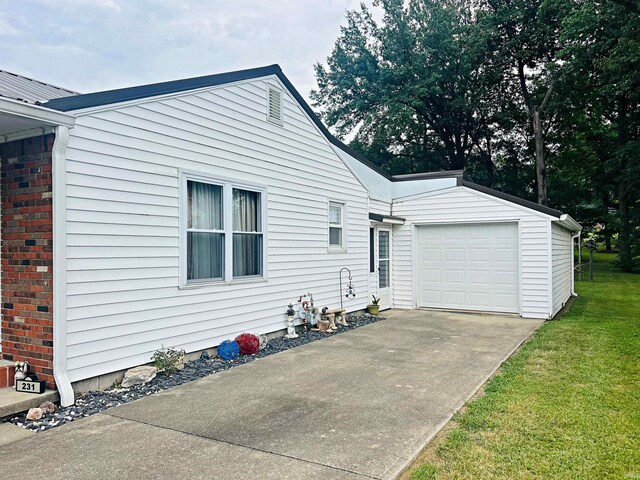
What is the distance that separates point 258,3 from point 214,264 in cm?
789

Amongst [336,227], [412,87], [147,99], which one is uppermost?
[412,87]

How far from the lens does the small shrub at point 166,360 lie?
205 inches

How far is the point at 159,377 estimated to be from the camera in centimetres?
520

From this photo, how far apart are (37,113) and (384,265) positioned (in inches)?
346

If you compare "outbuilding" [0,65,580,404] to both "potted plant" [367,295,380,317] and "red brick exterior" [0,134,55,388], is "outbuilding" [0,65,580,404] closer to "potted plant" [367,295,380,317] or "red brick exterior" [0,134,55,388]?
"red brick exterior" [0,134,55,388]

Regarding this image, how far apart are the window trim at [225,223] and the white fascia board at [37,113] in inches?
63.1

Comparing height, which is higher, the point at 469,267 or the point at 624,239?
the point at 624,239

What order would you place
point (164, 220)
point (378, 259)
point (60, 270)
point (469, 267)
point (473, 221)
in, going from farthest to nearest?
point (378, 259)
point (469, 267)
point (473, 221)
point (164, 220)
point (60, 270)

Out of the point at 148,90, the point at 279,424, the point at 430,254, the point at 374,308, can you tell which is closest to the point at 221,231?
the point at 148,90

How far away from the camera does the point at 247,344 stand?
20.9 feet

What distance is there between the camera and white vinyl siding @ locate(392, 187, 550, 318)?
32.5ft

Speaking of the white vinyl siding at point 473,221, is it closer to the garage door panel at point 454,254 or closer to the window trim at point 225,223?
the garage door panel at point 454,254

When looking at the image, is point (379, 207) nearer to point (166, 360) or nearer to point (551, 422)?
point (166, 360)

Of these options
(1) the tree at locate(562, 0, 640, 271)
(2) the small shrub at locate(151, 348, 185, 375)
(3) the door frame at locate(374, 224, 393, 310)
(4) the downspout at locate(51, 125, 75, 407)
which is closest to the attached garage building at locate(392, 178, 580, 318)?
(3) the door frame at locate(374, 224, 393, 310)
